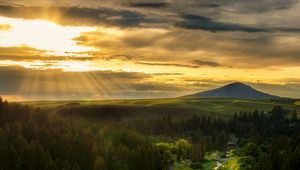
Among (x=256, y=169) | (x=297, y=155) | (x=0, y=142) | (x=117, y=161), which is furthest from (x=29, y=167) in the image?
(x=297, y=155)

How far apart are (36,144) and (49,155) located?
10142 mm

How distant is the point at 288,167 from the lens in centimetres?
19200

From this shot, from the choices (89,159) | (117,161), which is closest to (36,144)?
(89,159)

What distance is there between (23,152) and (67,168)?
25.5m

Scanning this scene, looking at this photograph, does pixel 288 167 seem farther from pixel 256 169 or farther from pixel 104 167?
pixel 104 167

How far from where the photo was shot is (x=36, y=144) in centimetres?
19838

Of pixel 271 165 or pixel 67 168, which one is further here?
pixel 271 165

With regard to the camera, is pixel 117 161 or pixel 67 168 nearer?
pixel 67 168

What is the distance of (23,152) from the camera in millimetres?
191375

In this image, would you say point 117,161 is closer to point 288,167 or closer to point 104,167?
point 104,167

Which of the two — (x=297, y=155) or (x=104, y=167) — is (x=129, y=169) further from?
(x=297, y=155)

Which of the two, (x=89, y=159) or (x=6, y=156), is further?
(x=89, y=159)

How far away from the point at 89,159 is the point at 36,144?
23.5 metres

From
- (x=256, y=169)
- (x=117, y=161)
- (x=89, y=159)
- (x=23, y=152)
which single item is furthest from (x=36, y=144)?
(x=256, y=169)
